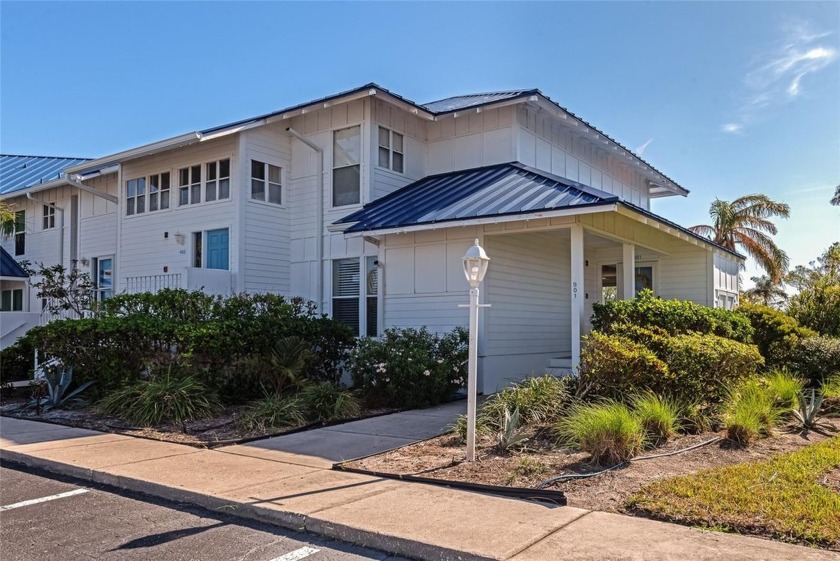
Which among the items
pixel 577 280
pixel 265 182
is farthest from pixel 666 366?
pixel 265 182

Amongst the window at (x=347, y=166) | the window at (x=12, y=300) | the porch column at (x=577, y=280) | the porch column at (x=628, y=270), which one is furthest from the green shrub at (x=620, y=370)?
the window at (x=12, y=300)

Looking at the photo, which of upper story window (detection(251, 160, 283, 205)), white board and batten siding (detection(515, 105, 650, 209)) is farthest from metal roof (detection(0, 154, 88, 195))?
white board and batten siding (detection(515, 105, 650, 209))

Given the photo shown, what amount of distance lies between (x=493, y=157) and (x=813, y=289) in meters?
9.45

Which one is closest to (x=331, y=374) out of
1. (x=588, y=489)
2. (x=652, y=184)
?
(x=588, y=489)

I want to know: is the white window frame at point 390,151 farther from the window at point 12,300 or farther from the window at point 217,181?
the window at point 12,300

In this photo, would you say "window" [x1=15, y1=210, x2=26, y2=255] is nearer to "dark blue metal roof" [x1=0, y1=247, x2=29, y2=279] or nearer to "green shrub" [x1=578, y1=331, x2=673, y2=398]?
"dark blue metal roof" [x1=0, y1=247, x2=29, y2=279]

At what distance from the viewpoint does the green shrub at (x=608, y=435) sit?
6980 mm

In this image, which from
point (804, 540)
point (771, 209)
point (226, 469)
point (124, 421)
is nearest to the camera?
point (804, 540)

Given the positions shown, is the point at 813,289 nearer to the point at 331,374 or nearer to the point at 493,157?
the point at 493,157

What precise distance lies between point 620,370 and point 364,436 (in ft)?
11.7

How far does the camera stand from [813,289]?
17.8 meters

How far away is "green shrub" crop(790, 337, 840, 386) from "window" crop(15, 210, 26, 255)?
25.3 m

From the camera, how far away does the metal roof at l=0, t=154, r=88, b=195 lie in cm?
2509

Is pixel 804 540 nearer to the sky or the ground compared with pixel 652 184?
nearer to the ground
